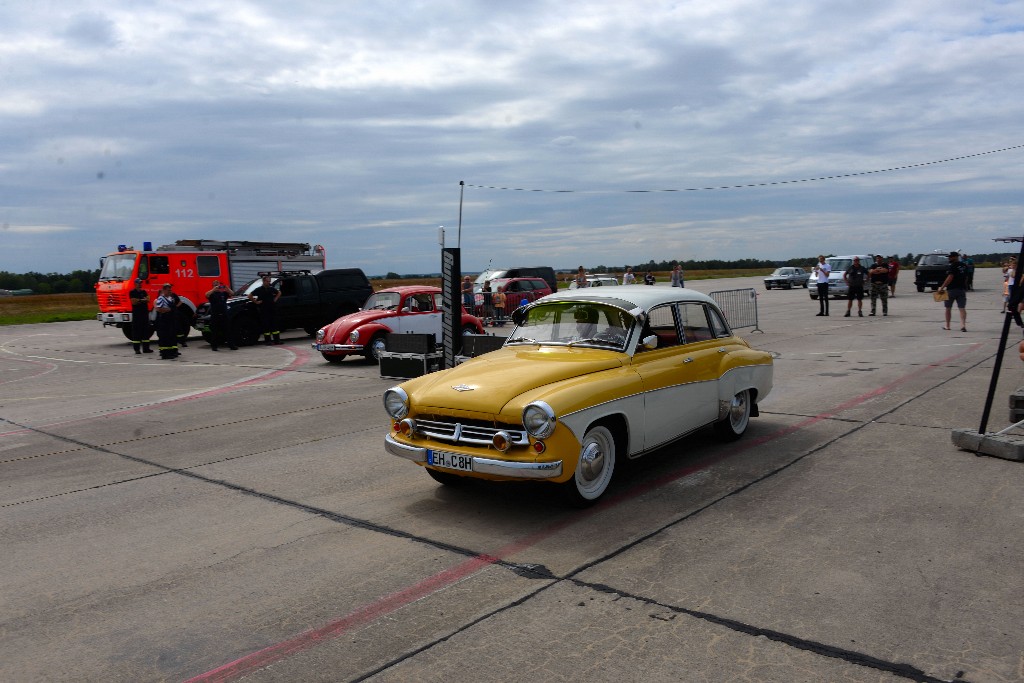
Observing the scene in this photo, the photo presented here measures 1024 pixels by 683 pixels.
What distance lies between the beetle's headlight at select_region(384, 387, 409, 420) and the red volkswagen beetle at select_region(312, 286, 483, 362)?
8791 millimetres

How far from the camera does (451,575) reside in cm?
471

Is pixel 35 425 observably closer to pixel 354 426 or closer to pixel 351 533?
pixel 354 426

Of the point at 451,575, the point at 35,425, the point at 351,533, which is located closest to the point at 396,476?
the point at 351,533

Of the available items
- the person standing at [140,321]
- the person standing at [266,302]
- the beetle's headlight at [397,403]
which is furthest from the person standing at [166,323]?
the beetle's headlight at [397,403]

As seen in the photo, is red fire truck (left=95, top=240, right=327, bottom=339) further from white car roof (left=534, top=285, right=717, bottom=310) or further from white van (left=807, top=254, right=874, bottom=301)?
white van (left=807, top=254, right=874, bottom=301)

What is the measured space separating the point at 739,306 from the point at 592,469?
1551 centimetres

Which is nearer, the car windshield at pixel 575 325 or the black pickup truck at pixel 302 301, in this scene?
the car windshield at pixel 575 325

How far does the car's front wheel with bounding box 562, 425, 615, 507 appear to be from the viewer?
5746 millimetres

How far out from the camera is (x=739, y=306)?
20312mm

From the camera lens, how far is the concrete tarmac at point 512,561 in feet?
12.3

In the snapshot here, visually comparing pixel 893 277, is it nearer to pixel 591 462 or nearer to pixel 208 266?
pixel 208 266

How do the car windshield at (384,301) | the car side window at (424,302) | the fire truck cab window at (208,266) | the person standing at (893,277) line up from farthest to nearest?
the person standing at (893,277)
the fire truck cab window at (208,266)
the car side window at (424,302)
the car windshield at (384,301)

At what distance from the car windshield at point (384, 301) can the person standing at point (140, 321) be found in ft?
21.1

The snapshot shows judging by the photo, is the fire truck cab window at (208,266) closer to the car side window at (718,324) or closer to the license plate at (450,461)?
the car side window at (718,324)
